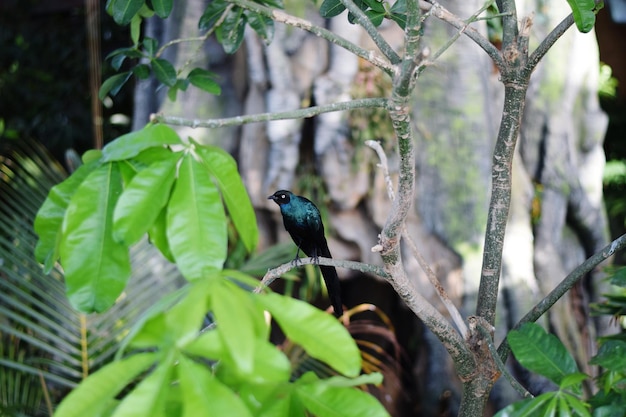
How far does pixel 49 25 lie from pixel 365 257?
10.5 feet

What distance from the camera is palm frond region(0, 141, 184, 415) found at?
8.27 ft

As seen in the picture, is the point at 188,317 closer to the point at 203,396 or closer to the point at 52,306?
the point at 203,396

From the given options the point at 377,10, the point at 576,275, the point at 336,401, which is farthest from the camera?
the point at 377,10

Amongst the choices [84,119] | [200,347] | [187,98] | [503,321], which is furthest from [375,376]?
[84,119]

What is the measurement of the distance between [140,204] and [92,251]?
0.10 metres

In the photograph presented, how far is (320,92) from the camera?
9.78 ft

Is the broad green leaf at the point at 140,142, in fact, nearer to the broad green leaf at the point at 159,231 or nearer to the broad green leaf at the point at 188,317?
the broad green leaf at the point at 159,231

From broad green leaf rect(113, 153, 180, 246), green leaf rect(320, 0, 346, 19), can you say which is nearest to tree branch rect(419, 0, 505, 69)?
green leaf rect(320, 0, 346, 19)

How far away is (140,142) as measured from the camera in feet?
2.94

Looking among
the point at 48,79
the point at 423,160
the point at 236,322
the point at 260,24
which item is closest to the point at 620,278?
the point at 236,322

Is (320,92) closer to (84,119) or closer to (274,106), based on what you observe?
(274,106)

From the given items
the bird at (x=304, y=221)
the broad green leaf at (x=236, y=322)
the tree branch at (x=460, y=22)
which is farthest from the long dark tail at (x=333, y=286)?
the broad green leaf at (x=236, y=322)

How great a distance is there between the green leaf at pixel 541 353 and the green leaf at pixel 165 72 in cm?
98

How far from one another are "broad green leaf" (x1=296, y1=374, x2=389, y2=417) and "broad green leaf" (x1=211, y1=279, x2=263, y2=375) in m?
0.14
